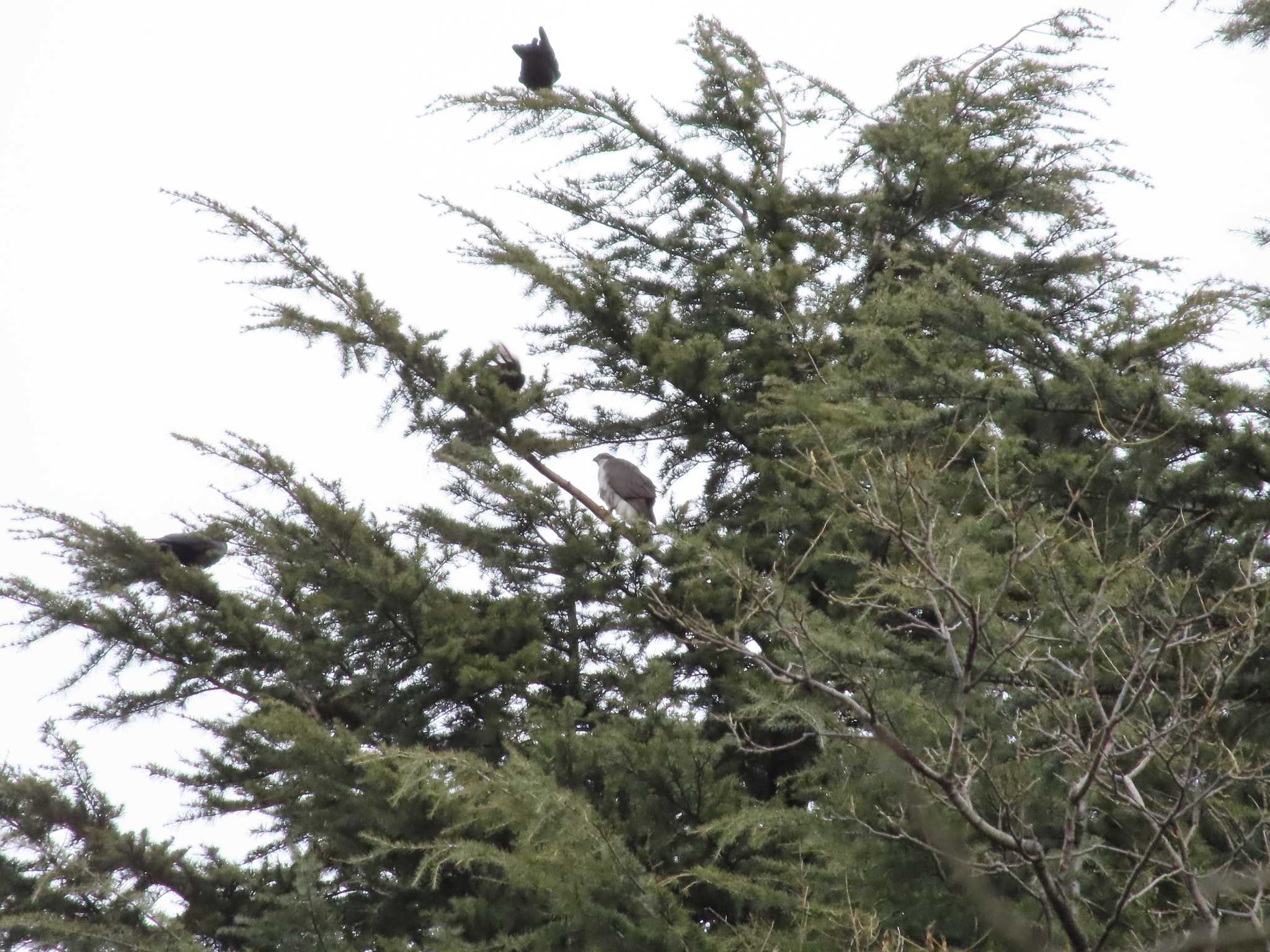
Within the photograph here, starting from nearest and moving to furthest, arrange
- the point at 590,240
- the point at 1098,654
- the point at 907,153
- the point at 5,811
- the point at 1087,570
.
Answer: the point at 1087,570 < the point at 1098,654 < the point at 5,811 < the point at 907,153 < the point at 590,240

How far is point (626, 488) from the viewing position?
36.4 feet

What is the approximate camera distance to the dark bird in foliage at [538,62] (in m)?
12.6

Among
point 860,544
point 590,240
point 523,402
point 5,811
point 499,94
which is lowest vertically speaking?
point 5,811

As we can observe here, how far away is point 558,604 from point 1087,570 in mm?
3830

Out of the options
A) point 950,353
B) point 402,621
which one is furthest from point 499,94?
point 950,353

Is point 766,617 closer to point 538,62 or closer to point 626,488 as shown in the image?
point 626,488

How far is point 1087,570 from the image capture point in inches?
218

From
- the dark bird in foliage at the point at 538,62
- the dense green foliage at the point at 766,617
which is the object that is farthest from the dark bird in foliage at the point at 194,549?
the dark bird in foliage at the point at 538,62

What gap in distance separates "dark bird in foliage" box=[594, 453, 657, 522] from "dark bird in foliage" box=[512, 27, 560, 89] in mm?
3585

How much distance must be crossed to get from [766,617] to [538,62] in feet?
28.1

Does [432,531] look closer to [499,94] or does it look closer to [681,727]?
[681,727]

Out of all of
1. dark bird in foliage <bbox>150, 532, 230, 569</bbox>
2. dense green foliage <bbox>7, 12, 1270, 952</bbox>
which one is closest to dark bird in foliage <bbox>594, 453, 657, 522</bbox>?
dense green foliage <bbox>7, 12, 1270, 952</bbox>

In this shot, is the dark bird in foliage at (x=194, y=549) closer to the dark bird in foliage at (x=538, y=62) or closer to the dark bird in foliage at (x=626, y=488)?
the dark bird in foliage at (x=626, y=488)

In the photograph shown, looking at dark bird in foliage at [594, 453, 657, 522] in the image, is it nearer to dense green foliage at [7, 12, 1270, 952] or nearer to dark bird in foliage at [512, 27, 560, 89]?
dense green foliage at [7, 12, 1270, 952]
